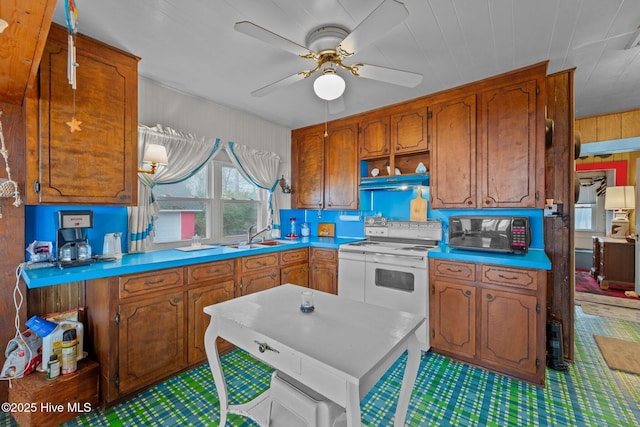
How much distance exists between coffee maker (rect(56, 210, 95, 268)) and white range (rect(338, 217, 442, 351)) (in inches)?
88.9

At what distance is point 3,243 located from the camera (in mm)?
1850

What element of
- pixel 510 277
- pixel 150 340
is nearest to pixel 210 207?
pixel 150 340

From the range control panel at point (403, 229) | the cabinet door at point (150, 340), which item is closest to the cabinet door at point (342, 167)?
the range control panel at point (403, 229)

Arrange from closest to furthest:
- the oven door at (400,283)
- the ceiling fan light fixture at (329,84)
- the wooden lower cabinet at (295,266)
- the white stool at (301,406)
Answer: the white stool at (301,406) → the ceiling fan light fixture at (329,84) → the oven door at (400,283) → the wooden lower cabinet at (295,266)

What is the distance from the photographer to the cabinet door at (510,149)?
96.1 inches

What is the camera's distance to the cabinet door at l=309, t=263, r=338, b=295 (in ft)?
11.0

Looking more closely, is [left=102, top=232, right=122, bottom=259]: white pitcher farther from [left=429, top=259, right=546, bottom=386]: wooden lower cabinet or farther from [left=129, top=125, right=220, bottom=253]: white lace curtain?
[left=429, top=259, right=546, bottom=386]: wooden lower cabinet

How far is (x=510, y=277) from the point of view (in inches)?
89.9

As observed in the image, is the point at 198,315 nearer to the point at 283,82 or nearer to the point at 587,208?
the point at 283,82

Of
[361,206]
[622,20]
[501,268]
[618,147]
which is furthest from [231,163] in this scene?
[618,147]

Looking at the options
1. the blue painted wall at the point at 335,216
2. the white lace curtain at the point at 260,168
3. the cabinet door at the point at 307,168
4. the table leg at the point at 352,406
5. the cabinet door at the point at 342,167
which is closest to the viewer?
the table leg at the point at 352,406

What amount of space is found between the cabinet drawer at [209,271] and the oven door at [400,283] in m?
1.40

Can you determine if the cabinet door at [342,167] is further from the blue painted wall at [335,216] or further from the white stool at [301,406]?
the white stool at [301,406]

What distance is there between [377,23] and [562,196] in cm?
236
